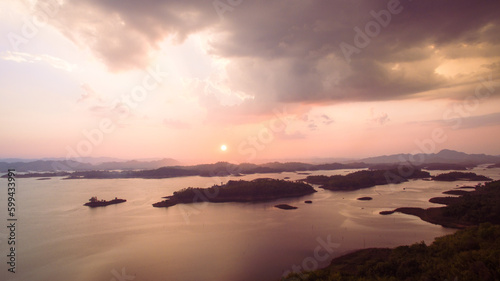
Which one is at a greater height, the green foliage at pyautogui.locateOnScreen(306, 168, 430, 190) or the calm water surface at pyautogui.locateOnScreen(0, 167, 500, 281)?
the green foliage at pyautogui.locateOnScreen(306, 168, 430, 190)


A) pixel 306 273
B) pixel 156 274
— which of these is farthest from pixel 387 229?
pixel 156 274

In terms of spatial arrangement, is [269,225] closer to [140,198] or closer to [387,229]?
[387,229]

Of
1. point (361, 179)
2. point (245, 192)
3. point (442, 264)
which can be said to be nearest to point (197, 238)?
point (442, 264)

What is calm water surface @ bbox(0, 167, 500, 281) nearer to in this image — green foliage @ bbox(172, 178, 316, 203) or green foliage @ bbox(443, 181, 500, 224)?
green foliage @ bbox(443, 181, 500, 224)

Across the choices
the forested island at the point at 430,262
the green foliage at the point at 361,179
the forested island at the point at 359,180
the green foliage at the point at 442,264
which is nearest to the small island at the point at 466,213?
the forested island at the point at 430,262

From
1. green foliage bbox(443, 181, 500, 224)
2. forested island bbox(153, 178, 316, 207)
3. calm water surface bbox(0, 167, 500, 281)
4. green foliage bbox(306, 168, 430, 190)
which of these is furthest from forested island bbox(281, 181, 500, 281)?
green foliage bbox(306, 168, 430, 190)

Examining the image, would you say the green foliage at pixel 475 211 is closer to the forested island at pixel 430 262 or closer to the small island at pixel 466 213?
the small island at pixel 466 213
